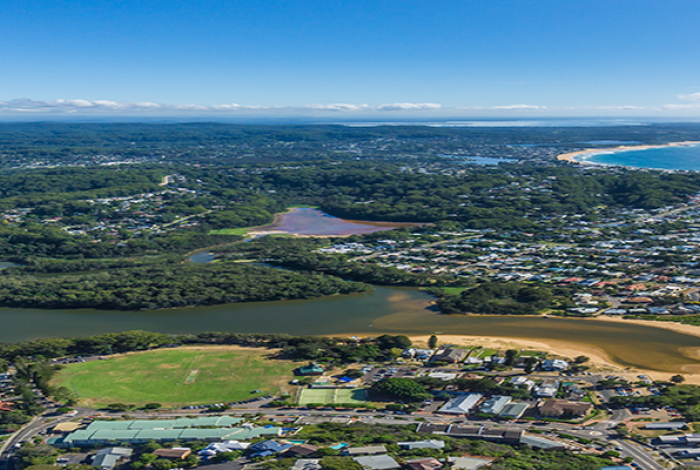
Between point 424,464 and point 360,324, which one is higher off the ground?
point 424,464

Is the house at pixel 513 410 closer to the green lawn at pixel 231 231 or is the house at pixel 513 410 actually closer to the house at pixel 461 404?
the house at pixel 461 404

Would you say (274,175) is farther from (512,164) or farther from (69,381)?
(69,381)

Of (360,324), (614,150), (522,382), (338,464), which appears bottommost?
(360,324)

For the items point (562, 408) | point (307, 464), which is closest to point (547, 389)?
point (562, 408)

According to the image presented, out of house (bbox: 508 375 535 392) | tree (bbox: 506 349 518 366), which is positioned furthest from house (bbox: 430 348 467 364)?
house (bbox: 508 375 535 392)

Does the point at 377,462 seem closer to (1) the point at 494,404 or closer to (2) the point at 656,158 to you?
(1) the point at 494,404

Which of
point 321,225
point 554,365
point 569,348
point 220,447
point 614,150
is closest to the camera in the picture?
point 220,447

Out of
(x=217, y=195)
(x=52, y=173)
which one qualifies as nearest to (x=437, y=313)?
(x=217, y=195)

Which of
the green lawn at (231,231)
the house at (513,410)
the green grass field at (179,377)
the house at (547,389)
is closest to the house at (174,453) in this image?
the green grass field at (179,377)
